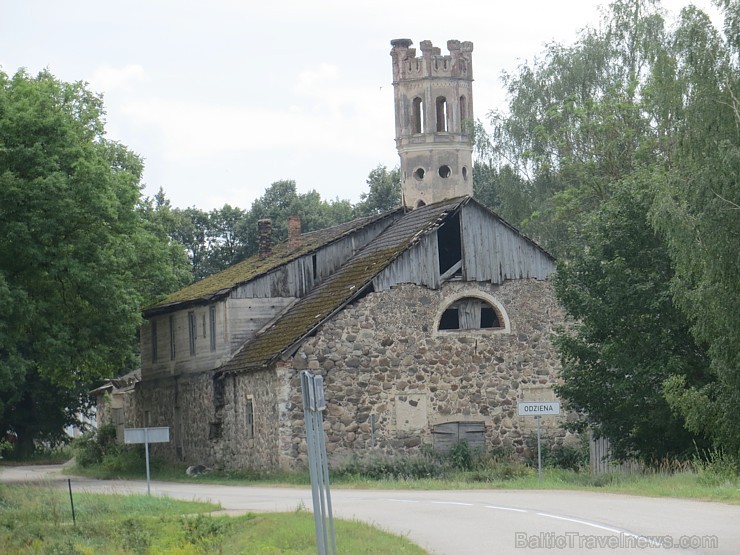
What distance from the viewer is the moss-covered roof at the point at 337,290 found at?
1489 inches

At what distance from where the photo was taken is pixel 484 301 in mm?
39906

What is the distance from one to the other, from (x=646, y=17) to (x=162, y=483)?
89.9 feet

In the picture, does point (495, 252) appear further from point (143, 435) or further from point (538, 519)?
point (538, 519)

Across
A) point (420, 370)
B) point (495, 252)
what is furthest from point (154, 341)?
point (495, 252)

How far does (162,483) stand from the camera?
3891 centimetres

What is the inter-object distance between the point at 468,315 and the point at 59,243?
11.8 meters

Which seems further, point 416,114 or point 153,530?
point 416,114

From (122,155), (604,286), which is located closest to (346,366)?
(604,286)

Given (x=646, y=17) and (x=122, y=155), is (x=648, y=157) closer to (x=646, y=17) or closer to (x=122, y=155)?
(x=646, y=17)

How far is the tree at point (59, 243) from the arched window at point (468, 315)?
29.8 feet

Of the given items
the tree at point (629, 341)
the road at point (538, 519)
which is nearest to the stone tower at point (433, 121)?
the tree at point (629, 341)

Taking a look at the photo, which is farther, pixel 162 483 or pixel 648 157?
pixel 648 157

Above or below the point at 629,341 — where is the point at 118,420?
below

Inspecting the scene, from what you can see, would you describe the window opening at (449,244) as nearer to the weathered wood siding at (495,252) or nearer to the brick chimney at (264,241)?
the weathered wood siding at (495,252)
